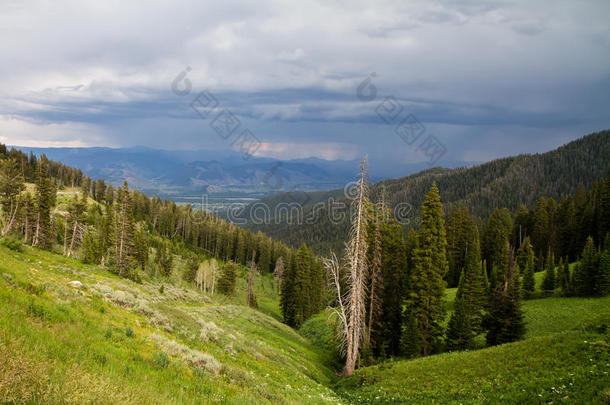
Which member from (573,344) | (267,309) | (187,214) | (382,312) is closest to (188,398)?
(573,344)

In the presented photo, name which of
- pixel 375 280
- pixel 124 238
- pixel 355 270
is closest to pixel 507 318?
pixel 375 280

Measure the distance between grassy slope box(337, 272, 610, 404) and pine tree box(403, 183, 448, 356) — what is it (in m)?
5.84

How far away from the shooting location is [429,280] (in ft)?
93.8

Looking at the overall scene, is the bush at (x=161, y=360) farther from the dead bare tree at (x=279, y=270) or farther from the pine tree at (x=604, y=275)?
the dead bare tree at (x=279, y=270)

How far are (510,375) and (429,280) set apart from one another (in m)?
13.7

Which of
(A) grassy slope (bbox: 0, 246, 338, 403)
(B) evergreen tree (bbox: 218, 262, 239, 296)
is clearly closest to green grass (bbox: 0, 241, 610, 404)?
(A) grassy slope (bbox: 0, 246, 338, 403)

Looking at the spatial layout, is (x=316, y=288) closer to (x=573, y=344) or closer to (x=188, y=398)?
(x=573, y=344)

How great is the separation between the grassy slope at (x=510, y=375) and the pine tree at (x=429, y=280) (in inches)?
230

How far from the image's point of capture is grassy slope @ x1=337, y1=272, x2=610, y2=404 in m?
12.2

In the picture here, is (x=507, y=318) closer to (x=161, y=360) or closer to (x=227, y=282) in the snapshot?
(x=161, y=360)

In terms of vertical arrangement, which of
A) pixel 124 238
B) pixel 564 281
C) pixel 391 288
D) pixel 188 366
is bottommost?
pixel 391 288

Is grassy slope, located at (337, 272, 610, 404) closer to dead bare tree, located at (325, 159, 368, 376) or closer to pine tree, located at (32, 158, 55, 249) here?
dead bare tree, located at (325, 159, 368, 376)

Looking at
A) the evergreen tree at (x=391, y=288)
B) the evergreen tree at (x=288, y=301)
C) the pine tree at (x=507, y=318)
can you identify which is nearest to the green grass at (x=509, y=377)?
the pine tree at (x=507, y=318)

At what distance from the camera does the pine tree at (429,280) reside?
28.1 meters
